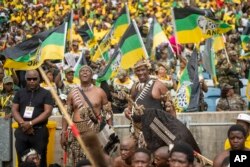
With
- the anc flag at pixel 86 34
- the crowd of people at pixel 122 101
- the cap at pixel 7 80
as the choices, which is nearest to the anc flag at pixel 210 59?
the crowd of people at pixel 122 101

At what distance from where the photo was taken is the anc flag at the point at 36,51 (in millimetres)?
16125

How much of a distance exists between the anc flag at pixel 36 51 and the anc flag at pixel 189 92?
1989mm

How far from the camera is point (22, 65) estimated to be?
1609 centimetres

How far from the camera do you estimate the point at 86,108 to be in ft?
46.6

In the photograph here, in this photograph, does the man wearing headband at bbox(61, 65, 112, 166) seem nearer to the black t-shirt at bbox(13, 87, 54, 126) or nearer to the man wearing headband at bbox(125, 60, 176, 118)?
the black t-shirt at bbox(13, 87, 54, 126)

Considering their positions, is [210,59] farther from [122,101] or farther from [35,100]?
[35,100]

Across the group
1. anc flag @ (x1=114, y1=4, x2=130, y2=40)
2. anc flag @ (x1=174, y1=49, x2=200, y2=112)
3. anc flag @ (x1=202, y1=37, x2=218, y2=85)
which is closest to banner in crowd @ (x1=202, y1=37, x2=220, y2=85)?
anc flag @ (x1=202, y1=37, x2=218, y2=85)

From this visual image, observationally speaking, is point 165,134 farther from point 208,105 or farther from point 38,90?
point 208,105

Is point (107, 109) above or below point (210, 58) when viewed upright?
below

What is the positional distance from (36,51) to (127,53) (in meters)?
1.41

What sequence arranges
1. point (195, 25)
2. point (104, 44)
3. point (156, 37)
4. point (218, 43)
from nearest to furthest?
point (195, 25)
point (156, 37)
point (218, 43)
point (104, 44)

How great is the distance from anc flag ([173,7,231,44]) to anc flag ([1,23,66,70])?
6.23ft

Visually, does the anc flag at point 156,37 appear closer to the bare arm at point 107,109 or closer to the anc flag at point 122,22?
the anc flag at point 122,22

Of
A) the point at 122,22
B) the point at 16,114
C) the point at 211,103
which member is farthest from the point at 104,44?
the point at 16,114
